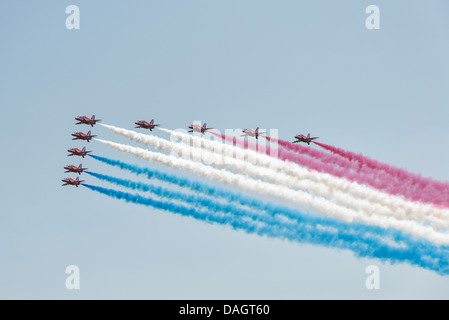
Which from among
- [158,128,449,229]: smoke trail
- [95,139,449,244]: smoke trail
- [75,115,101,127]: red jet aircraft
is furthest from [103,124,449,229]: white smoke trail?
[75,115,101,127]: red jet aircraft

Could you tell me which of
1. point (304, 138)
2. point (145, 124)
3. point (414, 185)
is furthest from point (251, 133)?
point (414, 185)

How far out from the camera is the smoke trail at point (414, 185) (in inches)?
3214

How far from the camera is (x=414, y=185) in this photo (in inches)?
3250

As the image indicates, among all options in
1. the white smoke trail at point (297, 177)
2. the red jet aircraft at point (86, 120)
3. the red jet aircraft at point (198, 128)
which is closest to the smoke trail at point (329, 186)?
the white smoke trail at point (297, 177)

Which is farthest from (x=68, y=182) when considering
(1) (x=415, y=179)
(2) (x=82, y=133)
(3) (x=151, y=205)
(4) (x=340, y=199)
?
(1) (x=415, y=179)

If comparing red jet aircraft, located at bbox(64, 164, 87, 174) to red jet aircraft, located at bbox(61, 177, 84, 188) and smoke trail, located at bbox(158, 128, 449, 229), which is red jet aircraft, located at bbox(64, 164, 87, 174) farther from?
smoke trail, located at bbox(158, 128, 449, 229)

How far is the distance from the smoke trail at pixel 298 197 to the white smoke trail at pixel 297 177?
80cm

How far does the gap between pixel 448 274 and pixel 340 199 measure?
12773 mm

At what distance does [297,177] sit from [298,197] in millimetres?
2992

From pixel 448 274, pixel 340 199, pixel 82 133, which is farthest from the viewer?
pixel 82 133

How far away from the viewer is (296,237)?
78.8 meters

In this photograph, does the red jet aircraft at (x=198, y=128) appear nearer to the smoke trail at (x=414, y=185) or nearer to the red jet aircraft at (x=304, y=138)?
the red jet aircraft at (x=304, y=138)

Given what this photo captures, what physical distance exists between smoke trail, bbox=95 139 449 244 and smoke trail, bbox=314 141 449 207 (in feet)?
10.3

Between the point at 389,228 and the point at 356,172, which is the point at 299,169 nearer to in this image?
the point at 356,172
